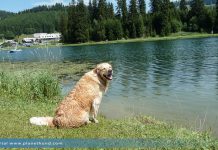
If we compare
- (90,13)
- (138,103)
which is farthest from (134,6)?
(138,103)

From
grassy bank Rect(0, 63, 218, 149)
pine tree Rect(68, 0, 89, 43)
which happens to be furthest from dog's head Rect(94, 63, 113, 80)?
pine tree Rect(68, 0, 89, 43)

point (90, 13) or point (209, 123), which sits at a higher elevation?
point (90, 13)

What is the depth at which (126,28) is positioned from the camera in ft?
416

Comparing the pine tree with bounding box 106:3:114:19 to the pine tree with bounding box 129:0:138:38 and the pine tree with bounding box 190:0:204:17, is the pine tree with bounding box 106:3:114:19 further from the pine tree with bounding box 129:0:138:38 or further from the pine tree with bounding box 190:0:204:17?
the pine tree with bounding box 190:0:204:17

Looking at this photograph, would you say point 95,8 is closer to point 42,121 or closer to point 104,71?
point 104,71

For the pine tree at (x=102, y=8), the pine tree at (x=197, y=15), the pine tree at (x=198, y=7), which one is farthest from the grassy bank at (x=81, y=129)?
the pine tree at (x=198, y=7)

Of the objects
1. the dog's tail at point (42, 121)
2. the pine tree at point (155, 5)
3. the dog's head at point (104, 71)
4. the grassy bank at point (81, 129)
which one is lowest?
the grassy bank at point (81, 129)

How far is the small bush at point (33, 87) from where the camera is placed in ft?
55.7

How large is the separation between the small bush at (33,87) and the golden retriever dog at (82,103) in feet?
22.9

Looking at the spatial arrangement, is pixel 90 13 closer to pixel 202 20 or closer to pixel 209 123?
pixel 202 20

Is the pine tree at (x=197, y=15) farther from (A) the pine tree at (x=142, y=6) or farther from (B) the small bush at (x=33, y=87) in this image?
(B) the small bush at (x=33, y=87)

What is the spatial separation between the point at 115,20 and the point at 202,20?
97.9 feet

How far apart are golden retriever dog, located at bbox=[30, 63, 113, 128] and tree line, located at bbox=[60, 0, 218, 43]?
370ft

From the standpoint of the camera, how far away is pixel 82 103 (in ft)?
32.4
